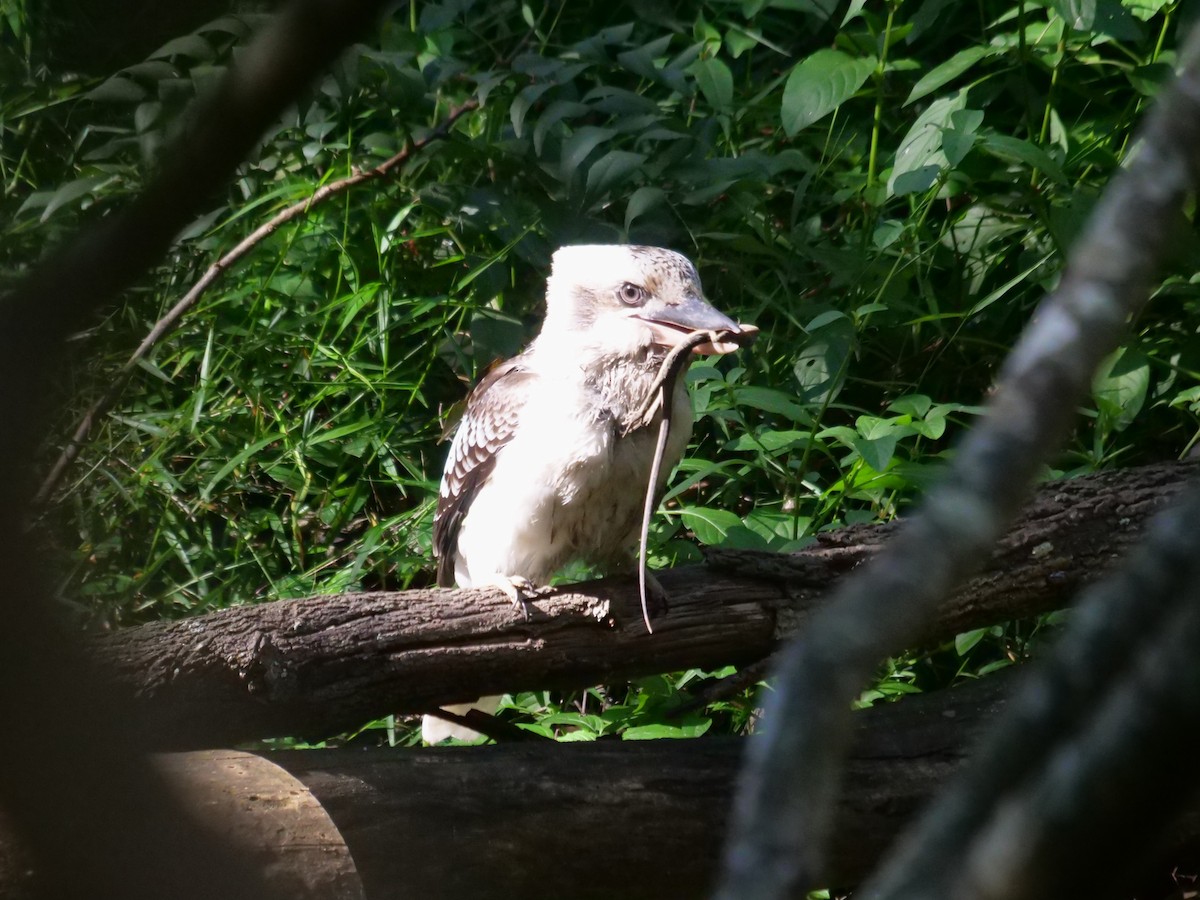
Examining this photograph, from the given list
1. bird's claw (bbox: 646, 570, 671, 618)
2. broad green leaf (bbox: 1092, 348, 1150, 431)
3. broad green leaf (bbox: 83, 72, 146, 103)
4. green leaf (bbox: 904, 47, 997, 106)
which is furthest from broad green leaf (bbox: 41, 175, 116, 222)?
broad green leaf (bbox: 1092, 348, 1150, 431)

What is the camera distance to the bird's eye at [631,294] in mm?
3123

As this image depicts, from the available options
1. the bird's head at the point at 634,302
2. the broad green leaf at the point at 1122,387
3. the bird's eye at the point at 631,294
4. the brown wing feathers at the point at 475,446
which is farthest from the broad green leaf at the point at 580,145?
the broad green leaf at the point at 1122,387

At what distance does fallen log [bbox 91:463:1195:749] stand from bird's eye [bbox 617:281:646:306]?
71cm

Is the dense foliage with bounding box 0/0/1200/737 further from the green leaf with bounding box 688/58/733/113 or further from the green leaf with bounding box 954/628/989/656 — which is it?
the green leaf with bounding box 954/628/989/656

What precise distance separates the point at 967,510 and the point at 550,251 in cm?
361

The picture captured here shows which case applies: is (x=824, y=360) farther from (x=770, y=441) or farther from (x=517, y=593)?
(x=517, y=593)

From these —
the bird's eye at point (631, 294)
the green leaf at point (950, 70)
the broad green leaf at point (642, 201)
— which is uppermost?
the green leaf at point (950, 70)

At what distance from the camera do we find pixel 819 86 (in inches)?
152

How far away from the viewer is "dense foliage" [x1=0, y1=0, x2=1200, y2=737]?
12.3 feet

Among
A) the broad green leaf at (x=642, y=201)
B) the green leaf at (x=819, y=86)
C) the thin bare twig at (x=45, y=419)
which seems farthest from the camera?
the broad green leaf at (x=642, y=201)

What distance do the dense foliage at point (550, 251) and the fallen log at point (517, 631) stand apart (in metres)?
0.70

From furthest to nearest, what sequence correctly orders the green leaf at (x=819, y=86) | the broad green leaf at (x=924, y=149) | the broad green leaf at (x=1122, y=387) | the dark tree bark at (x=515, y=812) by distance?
1. the green leaf at (x=819, y=86)
2. the broad green leaf at (x=924, y=149)
3. the broad green leaf at (x=1122, y=387)
4. the dark tree bark at (x=515, y=812)

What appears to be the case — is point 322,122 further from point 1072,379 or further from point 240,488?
point 1072,379

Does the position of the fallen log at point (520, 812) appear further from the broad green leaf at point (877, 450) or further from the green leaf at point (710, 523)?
the green leaf at point (710, 523)
